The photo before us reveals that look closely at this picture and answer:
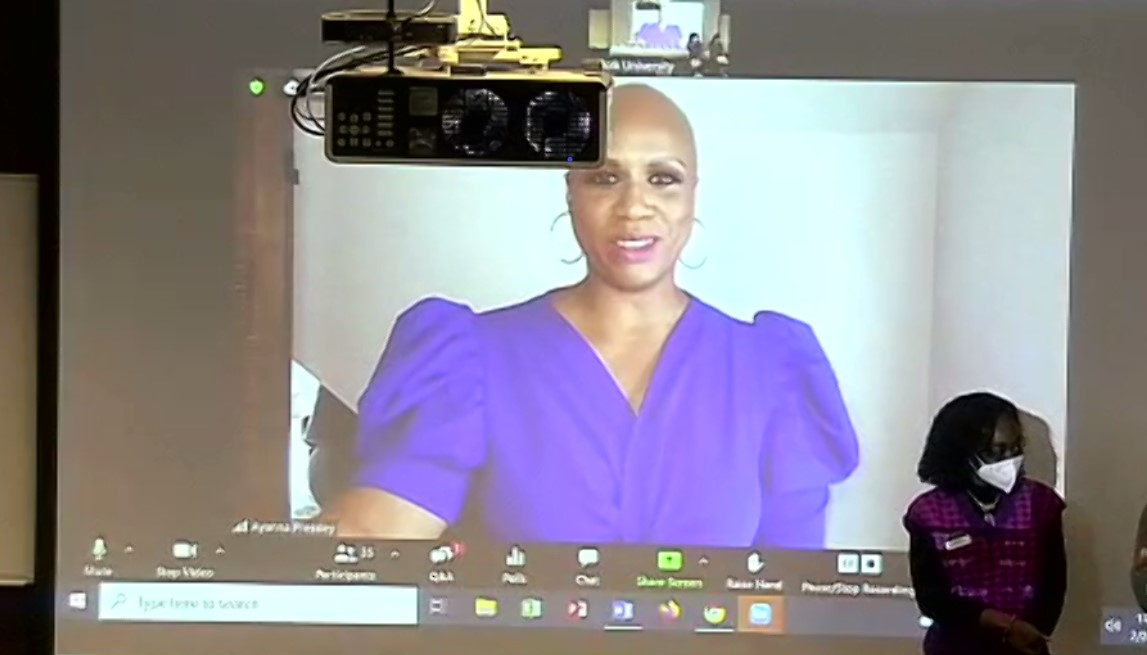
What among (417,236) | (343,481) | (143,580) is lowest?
(143,580)

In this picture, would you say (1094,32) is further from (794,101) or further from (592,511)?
(592,511)

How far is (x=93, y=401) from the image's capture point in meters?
4.04

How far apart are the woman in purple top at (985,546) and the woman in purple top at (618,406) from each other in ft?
0.99

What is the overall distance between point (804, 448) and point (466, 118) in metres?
1.54

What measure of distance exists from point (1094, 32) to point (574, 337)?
1489mm

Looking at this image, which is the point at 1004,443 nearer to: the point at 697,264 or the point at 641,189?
the point at 697,264

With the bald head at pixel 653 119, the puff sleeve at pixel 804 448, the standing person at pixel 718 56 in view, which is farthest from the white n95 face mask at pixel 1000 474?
the standing person at pixel 718 56

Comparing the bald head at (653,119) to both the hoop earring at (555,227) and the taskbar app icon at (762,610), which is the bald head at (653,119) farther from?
the taskbar app icon at (762,610)

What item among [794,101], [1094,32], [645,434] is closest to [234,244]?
[645,434]

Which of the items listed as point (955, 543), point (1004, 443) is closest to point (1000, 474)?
point (1004, 443)

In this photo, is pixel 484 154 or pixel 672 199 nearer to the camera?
pixel 484 154

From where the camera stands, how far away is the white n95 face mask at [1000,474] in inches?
148

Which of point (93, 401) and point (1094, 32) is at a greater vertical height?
point (1094, 32)

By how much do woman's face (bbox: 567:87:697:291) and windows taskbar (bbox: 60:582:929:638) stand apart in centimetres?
85
